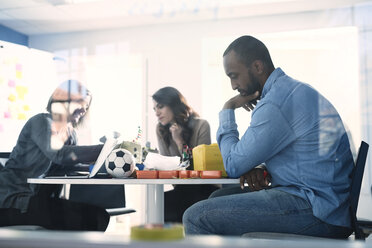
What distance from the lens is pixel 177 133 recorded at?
1969 millimetres

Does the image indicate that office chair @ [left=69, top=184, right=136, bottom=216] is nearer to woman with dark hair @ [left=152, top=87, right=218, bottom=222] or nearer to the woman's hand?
woman with dark hair @ [left=152, top=87, right=218, bottom=222]

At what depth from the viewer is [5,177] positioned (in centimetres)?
200

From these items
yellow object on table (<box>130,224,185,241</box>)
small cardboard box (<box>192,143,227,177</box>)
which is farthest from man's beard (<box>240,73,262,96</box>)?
yellow object on table (<box>130,224,185,241</box>)

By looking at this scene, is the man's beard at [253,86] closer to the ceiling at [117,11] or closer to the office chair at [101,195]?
the ceiling at [117,11]

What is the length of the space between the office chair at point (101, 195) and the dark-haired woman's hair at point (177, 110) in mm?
351

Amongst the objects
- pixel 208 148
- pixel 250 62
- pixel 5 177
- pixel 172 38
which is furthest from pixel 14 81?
pixel 250 62

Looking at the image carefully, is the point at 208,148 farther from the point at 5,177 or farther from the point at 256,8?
the point at 5,177

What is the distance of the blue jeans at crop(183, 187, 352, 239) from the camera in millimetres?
1196

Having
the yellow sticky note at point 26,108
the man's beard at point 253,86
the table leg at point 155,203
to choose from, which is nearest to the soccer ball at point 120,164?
the table leg at point 155,203

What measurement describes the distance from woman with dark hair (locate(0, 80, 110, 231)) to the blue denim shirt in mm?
893

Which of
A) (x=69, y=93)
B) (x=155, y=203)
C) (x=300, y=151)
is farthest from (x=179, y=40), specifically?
(x=300, y=151)

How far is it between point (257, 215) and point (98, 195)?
3.71ft

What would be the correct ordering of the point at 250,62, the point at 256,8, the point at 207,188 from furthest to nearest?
the point at 207,188 < the point at 256,8 < the point at 250,62

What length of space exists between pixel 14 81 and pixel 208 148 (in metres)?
1.07
